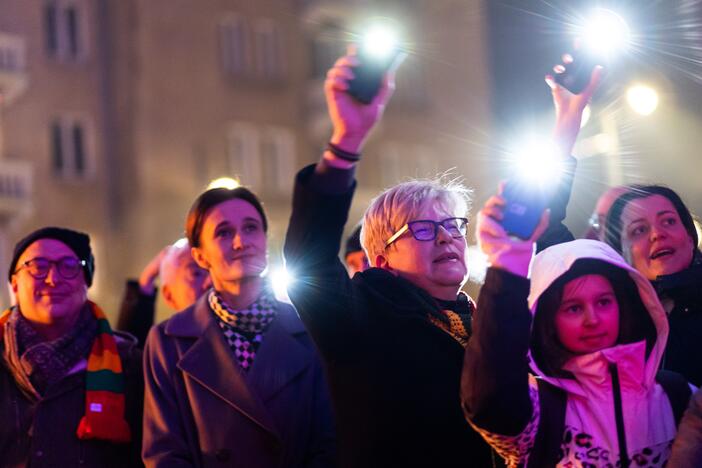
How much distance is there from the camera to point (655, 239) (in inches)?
199

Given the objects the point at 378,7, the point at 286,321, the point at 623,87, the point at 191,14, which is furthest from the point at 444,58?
the point at 286,321

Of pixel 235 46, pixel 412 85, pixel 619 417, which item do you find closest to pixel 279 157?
pixel 235 46

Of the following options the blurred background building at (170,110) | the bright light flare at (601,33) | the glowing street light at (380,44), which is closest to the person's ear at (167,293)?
the bright light flare at (601,33)

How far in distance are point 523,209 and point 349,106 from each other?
592mm

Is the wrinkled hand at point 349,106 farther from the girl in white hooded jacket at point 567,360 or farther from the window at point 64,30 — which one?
the window at point 64,30

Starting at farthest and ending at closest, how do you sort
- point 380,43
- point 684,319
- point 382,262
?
point 684,319
point 382,262
point 380,43

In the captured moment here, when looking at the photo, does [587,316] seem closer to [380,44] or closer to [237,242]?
[380,44]

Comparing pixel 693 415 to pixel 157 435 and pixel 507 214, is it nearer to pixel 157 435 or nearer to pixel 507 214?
pixel 507 214

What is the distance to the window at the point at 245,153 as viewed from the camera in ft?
81.7

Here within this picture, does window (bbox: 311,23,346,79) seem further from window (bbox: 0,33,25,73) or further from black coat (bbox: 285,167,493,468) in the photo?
black coat (bbox: 285,167,493,468)

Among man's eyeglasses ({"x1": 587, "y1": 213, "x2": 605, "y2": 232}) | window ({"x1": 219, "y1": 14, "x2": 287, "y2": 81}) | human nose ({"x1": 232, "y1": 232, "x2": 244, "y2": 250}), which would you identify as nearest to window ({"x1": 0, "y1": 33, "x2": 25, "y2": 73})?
window ({"x1": 219, "y1": 14, "x2": 287, "y2": 81})

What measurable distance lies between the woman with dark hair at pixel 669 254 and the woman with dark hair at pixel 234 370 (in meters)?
1.50

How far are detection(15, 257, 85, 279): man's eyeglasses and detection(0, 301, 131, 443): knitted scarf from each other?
0.35 m

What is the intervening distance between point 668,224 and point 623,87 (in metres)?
8.87
